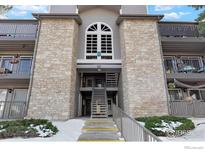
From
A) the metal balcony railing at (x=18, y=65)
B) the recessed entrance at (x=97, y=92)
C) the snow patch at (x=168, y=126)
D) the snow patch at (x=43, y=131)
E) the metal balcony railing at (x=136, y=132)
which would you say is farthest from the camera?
the metal balcony railing at (x=18, y=65)

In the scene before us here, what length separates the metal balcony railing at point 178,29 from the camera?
31.3ft

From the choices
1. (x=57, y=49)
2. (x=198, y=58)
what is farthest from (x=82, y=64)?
(x=198, y=58)

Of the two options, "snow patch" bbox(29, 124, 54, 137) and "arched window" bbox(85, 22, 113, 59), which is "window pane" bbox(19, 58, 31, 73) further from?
"snow patch" bbox(29, 124, 54, 137)

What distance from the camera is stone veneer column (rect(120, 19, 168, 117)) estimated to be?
7.66 metres

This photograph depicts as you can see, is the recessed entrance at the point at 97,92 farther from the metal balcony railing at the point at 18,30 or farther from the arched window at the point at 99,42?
the metal balcony railing at the point at 18,30

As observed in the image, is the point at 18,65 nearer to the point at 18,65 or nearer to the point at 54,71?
the point at 18,65

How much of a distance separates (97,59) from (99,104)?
294 cm

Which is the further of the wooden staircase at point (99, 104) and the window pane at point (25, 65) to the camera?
the window pane at point (25, 65)

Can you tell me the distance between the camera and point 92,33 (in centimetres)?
1012

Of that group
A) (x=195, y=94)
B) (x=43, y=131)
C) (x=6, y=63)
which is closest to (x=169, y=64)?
(x=195, y=94)

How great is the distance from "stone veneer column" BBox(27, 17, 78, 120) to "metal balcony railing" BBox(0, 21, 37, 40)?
1161mm

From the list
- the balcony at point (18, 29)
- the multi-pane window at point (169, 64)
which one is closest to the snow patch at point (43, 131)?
the balcony at point (18, 29)

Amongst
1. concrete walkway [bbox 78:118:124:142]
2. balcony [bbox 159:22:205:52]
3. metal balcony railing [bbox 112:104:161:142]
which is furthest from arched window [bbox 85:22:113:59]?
metal balcony railing [bbox 112:104:161:142]

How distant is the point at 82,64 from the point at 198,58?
8.37 metres
